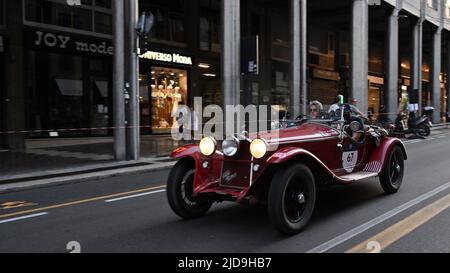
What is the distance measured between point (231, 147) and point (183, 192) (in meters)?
0.99

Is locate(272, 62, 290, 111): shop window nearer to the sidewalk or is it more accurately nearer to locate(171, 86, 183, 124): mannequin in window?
locate(171, 86, 183, 124): mannequin in window

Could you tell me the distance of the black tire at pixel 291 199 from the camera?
5305 mm

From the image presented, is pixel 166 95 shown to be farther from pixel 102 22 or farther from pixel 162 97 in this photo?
pixel 102 22

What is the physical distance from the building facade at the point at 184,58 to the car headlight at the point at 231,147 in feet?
27.1

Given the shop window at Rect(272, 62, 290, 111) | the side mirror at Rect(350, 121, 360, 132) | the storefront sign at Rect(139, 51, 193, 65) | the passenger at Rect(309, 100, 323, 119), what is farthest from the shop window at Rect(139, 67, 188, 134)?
the side mirror at Rect(350, 121, 360, 132)

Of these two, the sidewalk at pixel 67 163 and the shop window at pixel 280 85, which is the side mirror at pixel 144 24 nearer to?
the sidewalk at pixel 67 163

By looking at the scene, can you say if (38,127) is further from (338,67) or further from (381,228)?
(338,67)

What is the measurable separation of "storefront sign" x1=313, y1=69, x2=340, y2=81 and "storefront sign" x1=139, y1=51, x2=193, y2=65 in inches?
444

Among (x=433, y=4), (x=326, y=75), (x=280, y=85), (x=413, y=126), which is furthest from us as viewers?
(x=433, y=4)

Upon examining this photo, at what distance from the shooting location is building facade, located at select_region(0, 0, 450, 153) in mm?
16750

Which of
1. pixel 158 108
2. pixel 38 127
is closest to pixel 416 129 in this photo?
pixel 158 108

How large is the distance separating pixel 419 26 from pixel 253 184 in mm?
30586

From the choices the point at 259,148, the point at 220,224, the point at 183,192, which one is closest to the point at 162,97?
the point at 183,192

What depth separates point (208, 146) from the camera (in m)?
6.05
